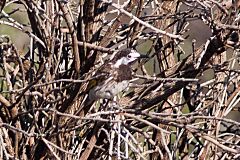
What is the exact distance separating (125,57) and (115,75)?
0.41ft

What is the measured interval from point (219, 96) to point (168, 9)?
1.46 ft

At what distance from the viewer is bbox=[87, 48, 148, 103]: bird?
2.89 m

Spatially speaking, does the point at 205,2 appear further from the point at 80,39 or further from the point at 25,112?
the point at 25,112

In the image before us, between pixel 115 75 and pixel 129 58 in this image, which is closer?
pixel 129 58

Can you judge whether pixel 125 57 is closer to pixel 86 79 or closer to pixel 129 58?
pixel 129 58

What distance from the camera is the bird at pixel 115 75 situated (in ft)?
9.47

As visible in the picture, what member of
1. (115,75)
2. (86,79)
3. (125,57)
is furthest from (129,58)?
(86,79)

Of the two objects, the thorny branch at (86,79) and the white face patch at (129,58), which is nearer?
the thorny branch at (86,79)

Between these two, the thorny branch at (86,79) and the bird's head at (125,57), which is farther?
the bird's head at (125,57)

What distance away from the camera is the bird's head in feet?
9.43

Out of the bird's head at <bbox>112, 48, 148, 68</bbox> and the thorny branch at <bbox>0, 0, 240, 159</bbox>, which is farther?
the bird's head at <bbox>112, 48, 148, 68</bbox>

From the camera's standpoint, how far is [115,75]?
2.99 meters

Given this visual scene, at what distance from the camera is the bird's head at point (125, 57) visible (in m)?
2.88

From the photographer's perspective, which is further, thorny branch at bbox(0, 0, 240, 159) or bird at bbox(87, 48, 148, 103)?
bird at bbox(87, 48, 148, 103)
